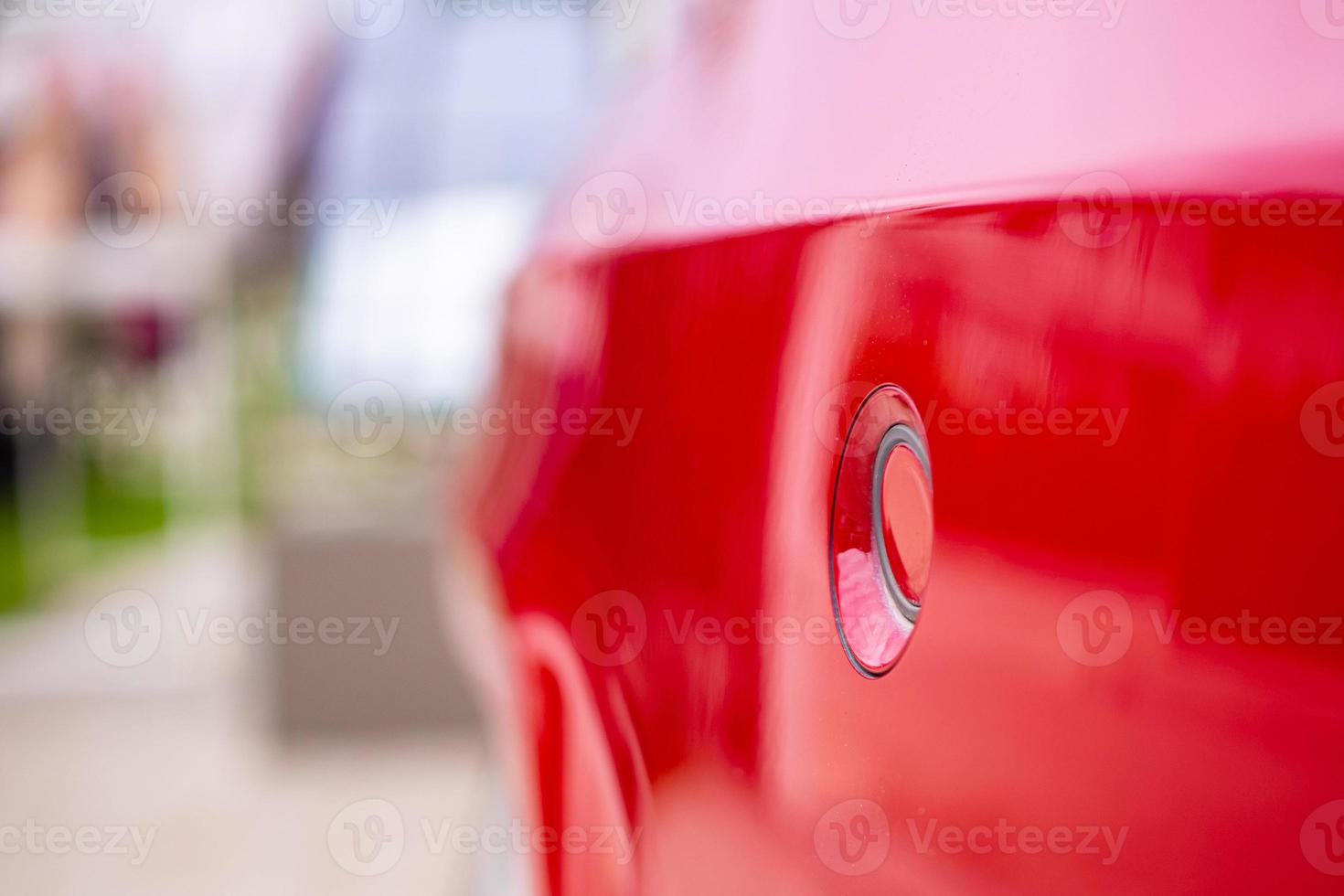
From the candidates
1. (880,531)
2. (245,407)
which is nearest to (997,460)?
(880,531)

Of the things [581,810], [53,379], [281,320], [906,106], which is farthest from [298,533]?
[906,106]

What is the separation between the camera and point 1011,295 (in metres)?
0.45

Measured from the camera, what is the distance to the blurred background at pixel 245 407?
12.2ft

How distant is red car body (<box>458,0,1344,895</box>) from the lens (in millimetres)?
365

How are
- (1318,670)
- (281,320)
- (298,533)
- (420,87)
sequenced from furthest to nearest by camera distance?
(281,320) → (420,87) → (298,533) → (1318,670)

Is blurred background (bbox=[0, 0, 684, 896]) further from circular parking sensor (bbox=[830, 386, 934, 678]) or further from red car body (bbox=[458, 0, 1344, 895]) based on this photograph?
circular parking sensor (bbox=[830, 386, 934, 678])

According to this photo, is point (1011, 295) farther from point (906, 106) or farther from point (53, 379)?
point (53, 379)

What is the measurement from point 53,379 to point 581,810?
6618mm

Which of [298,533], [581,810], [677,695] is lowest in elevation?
[298,533]

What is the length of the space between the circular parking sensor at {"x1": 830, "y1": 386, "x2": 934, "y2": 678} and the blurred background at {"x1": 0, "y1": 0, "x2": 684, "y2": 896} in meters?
1.22

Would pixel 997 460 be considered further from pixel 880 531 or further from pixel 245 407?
pixel 245 407

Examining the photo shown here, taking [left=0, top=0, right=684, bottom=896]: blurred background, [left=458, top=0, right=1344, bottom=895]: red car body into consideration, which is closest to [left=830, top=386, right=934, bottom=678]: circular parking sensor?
[left=458, top=0, right=1344, bottom=895]: red car body

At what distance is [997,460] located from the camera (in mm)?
448

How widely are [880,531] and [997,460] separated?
100 millimetres
